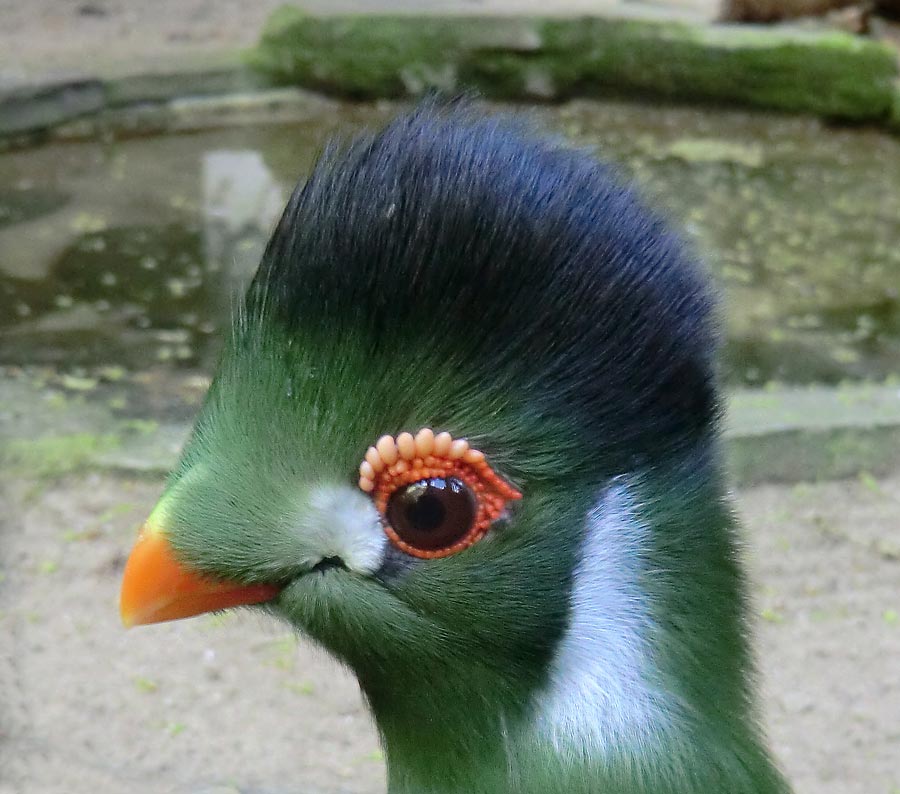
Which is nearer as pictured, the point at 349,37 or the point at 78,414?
the point at 78,414

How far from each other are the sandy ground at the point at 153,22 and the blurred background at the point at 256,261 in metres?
0.04

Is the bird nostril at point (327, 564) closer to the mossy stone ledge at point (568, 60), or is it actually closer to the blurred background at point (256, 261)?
the blurred background at point (256, 261)

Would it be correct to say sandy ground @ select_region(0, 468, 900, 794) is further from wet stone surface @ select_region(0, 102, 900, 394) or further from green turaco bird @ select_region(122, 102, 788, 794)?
green turaco bird @ select_region(122, 102, 788, 794)

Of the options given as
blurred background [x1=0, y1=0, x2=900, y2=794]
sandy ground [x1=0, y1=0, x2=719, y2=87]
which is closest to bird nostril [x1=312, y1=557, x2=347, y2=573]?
blurred background [x1=0, y1=0, x2=900, y2=794]

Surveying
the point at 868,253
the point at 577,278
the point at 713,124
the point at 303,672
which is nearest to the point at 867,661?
the point at 303,672

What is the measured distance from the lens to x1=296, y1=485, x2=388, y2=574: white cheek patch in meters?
0.91

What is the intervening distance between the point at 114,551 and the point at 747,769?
6.60 ft

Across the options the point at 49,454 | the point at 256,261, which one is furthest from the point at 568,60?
the point at 49,454

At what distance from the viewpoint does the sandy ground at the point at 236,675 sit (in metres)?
2.18

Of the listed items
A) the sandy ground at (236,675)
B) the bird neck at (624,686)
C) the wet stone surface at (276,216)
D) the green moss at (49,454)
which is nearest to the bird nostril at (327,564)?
the bird neck at (624,686)

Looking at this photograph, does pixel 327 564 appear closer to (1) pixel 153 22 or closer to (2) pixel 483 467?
(2) pixel 483 467

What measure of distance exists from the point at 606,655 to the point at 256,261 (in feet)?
11.3

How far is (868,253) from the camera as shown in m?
4.82

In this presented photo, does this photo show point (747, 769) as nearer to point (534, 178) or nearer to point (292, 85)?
point (534, 178)
